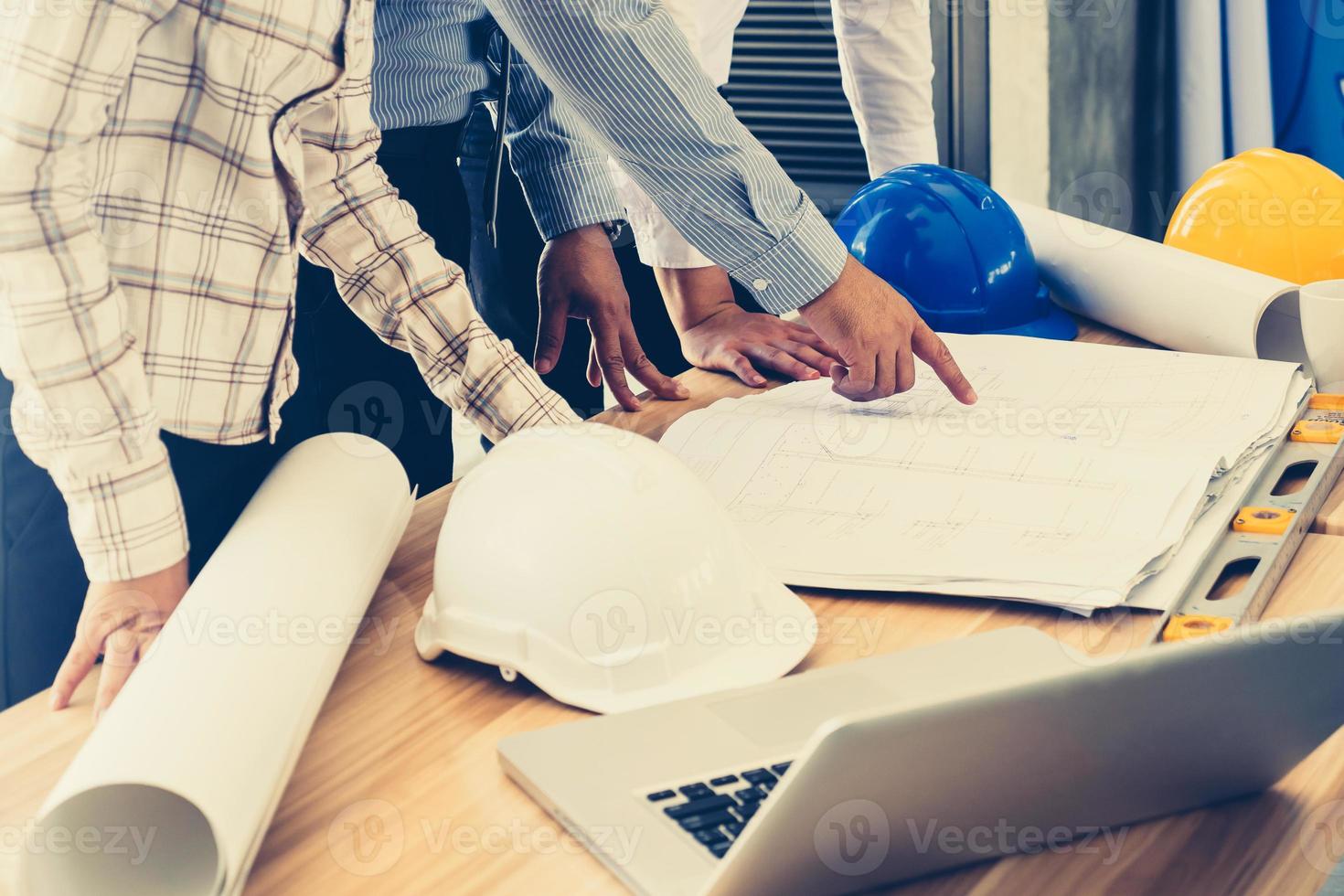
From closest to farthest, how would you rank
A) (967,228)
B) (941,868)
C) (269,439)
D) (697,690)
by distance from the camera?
(941,868) < (697,690) < (269,439) < (967,228)

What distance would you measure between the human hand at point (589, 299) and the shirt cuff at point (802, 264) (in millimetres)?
199

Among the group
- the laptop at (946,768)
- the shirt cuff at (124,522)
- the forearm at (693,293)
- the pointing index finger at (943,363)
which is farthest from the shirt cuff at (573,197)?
the laptop at (946,768)

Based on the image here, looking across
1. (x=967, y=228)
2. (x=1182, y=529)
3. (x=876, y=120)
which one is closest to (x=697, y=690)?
(x=1182, y=529)

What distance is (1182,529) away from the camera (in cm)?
77

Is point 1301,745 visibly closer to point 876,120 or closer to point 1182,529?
point 1182,529

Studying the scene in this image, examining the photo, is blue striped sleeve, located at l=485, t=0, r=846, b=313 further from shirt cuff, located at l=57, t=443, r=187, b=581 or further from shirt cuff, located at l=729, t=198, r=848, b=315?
shirt cuff, located at l=57, t=443, r=187, b=581

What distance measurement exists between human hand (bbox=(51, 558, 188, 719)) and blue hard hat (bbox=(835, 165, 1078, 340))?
779mm

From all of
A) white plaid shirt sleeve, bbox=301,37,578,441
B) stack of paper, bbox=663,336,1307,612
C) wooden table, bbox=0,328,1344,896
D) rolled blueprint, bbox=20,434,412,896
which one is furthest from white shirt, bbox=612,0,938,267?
rolled blueprint, bbox=20,434,412,896

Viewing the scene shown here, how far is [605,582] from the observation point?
0.64 meters

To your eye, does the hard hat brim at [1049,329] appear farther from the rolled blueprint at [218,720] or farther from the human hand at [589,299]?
the rolled blueprint at [218,720]

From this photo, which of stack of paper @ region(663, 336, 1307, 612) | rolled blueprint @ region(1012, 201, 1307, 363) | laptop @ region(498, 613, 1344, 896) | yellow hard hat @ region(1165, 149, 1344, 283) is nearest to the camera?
laptop @ region(498, 613, 1344, 896)

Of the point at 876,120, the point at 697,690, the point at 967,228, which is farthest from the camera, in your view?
the point at 876,120

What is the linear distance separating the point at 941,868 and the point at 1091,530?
0.34 meters

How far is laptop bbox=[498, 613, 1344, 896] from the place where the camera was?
0.45m
